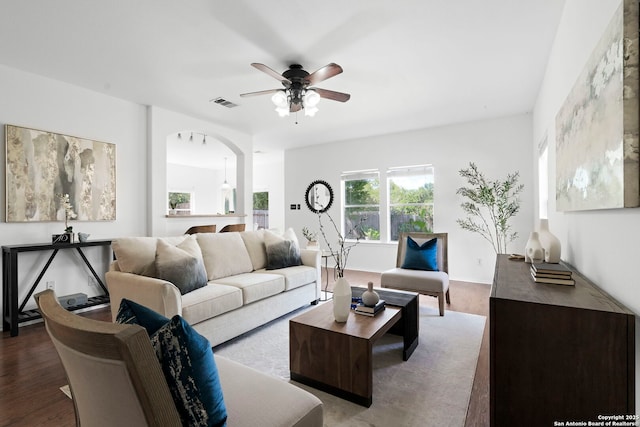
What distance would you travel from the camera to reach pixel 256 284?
9.76 ft

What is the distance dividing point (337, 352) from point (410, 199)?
14.0 ft

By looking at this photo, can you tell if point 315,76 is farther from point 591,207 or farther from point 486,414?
point 486,414

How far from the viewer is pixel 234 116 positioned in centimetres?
479

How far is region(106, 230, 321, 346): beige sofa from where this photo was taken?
7.79 ft

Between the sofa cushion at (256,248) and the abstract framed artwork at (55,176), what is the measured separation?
1.84m

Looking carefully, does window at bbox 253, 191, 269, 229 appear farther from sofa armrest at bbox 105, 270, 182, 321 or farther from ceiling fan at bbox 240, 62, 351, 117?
sofa armrest at bbox 105, 270, 182, 321

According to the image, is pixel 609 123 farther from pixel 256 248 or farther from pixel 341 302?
pixel 256 248

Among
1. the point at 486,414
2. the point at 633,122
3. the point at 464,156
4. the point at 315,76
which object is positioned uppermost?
the point at 315,76

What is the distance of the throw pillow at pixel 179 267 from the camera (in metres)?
2.53

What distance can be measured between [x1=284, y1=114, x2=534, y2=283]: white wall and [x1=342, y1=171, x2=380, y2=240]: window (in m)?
0.17

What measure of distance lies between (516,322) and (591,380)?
0.30 meters

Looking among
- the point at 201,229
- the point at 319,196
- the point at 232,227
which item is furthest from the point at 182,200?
the point at 201,229

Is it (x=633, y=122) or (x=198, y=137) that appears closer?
(x=633, y=122)

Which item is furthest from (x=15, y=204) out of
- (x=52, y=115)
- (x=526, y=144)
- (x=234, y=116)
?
(x=526, y=144)
